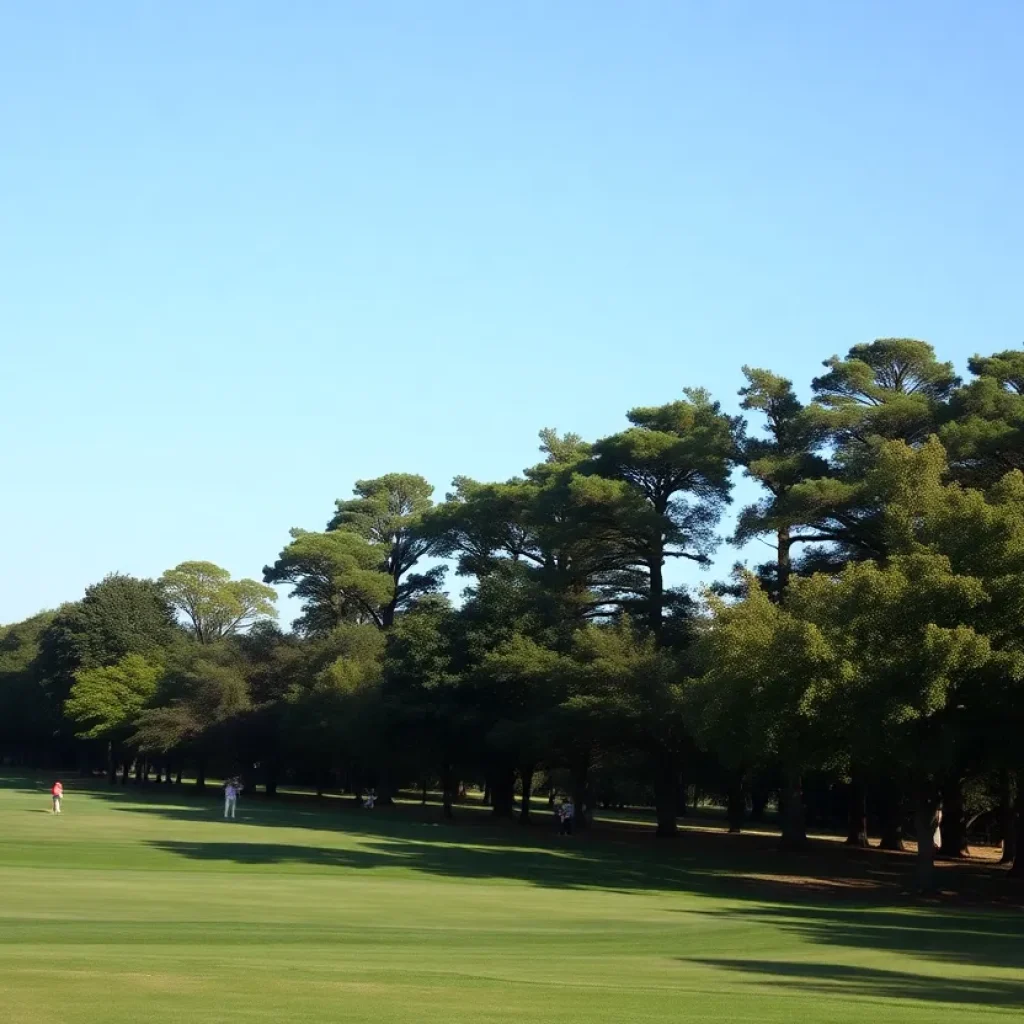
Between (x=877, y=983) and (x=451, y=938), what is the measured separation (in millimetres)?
7967

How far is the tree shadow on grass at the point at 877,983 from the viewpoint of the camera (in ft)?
Result: 63.4

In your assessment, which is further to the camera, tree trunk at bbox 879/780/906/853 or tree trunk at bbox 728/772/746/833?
tree trunk at bbox 728/772/746/833

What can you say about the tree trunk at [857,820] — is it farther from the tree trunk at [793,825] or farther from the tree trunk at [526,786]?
the tree trunk at [526,786]

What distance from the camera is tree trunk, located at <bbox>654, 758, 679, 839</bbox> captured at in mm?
65000

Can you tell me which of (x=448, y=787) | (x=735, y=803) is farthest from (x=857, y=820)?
(x=448, y=787)

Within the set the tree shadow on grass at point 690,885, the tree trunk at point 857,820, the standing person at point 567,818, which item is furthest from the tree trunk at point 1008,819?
the standing person at point 567,818

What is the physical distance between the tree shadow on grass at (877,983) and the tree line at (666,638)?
1645 cm

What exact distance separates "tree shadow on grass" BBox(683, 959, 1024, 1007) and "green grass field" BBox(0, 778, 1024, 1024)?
8cm

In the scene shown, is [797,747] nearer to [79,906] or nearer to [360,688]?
[79,906]

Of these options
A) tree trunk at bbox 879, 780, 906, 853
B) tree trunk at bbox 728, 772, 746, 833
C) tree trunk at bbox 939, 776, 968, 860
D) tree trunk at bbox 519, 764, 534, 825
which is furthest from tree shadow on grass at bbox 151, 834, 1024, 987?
tree trunk at bbox 728, 772, 746, 833

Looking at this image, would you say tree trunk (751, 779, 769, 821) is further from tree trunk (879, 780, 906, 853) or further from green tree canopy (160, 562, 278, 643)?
green tree canopy (160, 562, 278, 643)

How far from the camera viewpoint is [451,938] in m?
25.2

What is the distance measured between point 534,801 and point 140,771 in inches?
1402

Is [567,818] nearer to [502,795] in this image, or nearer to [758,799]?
[502,795]
